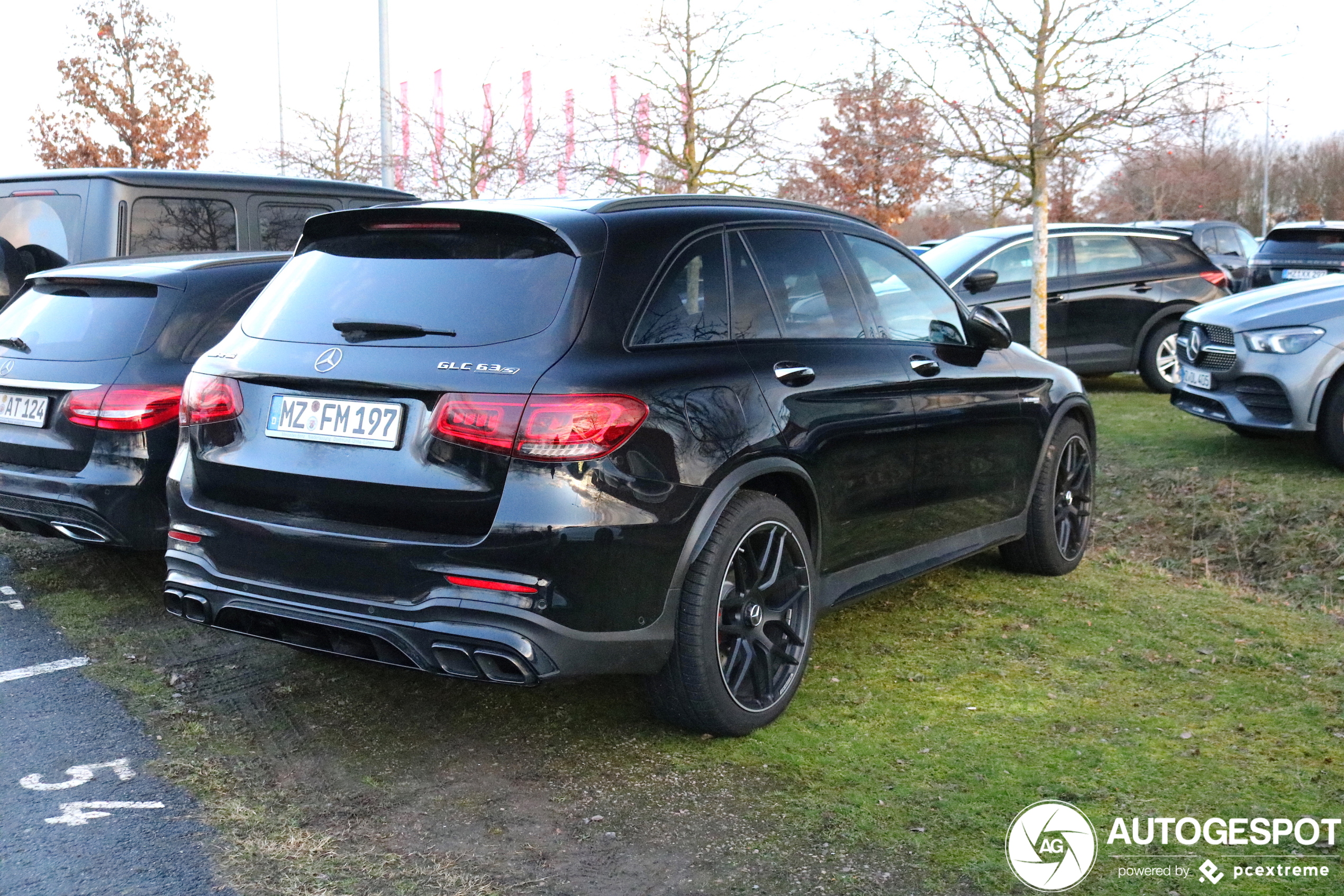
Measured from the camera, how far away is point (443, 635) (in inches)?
136

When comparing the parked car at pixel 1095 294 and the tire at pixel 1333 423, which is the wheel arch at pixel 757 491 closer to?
the tire at pixel 1333 423

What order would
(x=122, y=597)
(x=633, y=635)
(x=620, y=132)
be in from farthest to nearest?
(x=620, y=132), (x=122, y=597), (x=633, y=635)

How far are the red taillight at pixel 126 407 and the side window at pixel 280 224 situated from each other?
11.5ft

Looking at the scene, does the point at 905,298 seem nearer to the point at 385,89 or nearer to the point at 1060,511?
the point at 1060,511

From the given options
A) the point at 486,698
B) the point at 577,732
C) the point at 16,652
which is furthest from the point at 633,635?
the point at 16,652

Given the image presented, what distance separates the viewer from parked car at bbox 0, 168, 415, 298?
7.69 meters

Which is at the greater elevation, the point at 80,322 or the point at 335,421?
the point at 80,322

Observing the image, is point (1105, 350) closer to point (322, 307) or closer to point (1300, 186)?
point (322, 307)

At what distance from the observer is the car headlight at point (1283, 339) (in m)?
8.27

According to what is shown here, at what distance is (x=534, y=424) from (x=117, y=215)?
532cm

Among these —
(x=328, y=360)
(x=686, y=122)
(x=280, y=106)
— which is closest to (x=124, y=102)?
(x=280, y=106)

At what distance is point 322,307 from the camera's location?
4000 millimetres

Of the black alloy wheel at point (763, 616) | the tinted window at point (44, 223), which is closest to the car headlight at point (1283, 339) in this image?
the black alloy wheel at point (763, 616)

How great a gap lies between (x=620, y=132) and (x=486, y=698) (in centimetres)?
1311
